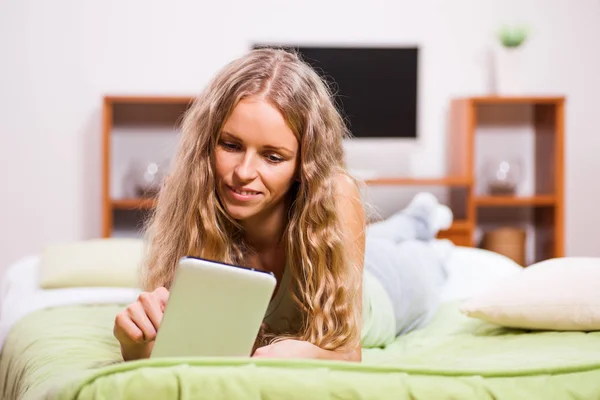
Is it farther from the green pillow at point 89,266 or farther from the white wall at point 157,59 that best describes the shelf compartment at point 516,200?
the green pillow at point 89,266

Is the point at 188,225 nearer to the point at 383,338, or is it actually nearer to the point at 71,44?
the point at 383,338

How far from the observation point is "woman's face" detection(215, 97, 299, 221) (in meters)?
1.40

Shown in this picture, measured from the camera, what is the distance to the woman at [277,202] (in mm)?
1420

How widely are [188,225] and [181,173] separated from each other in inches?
3.7

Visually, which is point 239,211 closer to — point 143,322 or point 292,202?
point 292,202

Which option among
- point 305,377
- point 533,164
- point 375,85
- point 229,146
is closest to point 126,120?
point 375,85

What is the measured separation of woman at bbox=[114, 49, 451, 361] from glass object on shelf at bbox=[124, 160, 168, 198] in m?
2.64

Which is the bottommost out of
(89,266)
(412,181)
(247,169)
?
(89,266)

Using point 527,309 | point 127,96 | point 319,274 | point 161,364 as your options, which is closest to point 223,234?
point 319,274

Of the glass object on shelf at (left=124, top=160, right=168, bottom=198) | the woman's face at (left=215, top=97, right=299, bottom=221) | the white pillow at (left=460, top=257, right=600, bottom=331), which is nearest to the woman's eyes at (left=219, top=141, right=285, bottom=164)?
the woman's face at (left=215, top=97, right=299, bottom=221)

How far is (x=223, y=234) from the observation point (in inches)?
60.6

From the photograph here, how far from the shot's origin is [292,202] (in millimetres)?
1579

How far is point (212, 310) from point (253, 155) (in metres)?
0.35

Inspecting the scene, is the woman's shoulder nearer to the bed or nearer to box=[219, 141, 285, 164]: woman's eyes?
box=[219, 141, 285, 164]: woman's eyes
